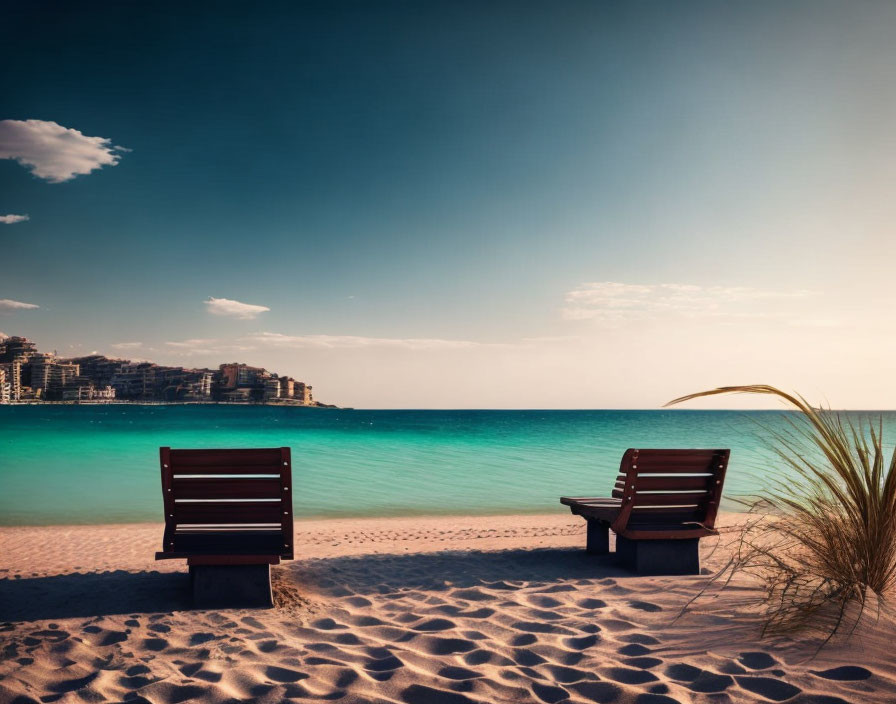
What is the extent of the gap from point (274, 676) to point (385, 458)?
2152cm

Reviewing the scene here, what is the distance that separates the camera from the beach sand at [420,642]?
2.86m

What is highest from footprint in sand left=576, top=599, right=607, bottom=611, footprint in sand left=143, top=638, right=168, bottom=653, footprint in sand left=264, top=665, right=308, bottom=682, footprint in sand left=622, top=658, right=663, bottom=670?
footprint in sand left=622, top=658, right=663, bottom=670

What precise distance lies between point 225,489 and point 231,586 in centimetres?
72

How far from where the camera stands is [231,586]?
4.43 meters

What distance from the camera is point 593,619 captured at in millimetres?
3934

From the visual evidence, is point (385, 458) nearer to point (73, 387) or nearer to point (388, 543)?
point (388, 543)

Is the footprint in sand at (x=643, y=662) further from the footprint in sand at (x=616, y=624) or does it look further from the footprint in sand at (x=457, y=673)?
the footprint in sand at (x=457, y=673)

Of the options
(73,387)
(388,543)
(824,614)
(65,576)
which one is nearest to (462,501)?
(388,543)

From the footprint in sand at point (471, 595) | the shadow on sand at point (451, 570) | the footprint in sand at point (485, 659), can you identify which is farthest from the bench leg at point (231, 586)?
the footprint in sand at point (485, 659)

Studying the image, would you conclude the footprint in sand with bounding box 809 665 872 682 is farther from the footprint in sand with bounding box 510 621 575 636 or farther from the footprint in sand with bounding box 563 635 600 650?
the footprint in sand with bounding box 510 621 575 636

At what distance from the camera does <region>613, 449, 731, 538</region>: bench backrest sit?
17.5 ft

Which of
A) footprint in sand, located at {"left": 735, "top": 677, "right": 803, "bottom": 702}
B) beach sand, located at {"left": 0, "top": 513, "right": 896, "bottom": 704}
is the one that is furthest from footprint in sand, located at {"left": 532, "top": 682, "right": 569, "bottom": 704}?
footprint in sand, located at {"left": 735, "top": 677, "right": 803, "bottom": 702}

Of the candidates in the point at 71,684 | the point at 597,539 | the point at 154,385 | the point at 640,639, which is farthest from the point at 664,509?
the point at 154,385

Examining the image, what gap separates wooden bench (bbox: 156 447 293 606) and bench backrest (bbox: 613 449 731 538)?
3.01 metres
